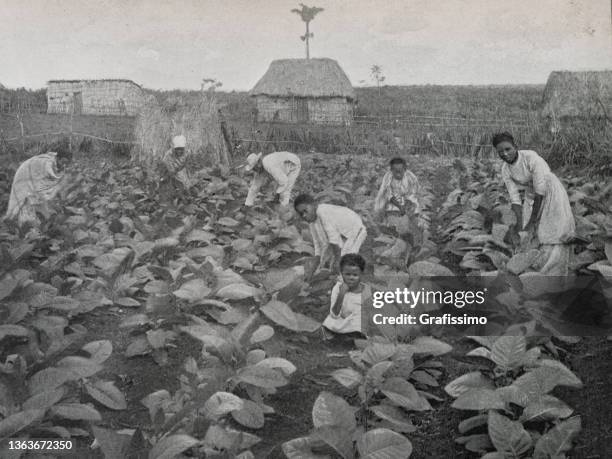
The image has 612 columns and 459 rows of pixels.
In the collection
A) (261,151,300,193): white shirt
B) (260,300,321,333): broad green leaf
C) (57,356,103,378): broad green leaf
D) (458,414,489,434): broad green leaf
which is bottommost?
(458,414,489,434): broad green leaf

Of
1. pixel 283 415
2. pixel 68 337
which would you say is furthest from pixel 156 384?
pixel 283 415

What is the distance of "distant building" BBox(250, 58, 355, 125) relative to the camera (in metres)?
9.42

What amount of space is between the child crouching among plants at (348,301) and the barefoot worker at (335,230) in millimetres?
579

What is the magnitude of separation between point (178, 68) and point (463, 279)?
3.05m

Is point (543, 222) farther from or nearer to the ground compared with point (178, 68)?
nearer to the ground

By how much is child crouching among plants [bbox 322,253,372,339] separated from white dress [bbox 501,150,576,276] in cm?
117

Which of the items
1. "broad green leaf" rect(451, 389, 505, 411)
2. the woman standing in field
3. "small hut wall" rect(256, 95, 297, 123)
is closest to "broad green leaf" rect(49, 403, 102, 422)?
"broad green leaf" rect(451, 389, 505, 411)

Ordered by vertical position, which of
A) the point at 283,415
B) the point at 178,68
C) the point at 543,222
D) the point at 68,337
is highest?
the point at 178,68

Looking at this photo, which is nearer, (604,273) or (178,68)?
(604,273)

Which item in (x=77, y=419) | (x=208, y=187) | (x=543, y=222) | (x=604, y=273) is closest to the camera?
(x=77, y=419)

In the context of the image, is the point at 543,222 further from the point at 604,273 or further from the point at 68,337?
the point at 68,337

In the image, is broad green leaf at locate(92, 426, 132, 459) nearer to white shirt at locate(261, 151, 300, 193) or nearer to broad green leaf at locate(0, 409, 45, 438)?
broad green leaf at locate(0, 409, 45, 438)

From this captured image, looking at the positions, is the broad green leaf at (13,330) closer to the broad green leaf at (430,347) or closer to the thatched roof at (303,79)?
the broad green leaf at (430,347)

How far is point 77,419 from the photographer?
82.9 inches
